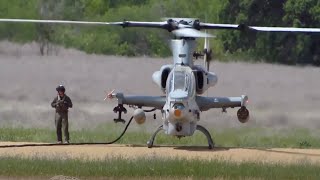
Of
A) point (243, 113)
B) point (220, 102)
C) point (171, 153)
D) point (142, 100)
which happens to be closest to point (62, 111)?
point (142, 100)

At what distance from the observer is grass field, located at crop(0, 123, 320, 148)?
97.6 ft

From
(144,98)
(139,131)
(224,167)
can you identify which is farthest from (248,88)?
(224,167)

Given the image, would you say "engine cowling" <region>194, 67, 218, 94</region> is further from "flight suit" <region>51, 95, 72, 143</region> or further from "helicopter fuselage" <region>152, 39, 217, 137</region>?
"flight suit" <region>51, 95, 72, 143</region>

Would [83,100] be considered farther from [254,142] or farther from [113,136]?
[254,142]

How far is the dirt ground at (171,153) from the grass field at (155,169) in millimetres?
1671

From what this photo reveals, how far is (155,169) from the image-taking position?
2148cm

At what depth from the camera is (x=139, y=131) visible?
32.3m

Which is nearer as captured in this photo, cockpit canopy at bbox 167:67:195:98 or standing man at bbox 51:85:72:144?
cockpit canopy at bbox 167:67:195:98

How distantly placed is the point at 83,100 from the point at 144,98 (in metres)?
10.3

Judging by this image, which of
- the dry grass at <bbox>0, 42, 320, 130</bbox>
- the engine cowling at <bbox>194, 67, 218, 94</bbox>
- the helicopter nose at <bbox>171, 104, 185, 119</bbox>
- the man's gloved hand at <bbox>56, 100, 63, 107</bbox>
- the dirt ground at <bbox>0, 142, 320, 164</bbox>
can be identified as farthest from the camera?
the dry grass at <bbox>0, 42, 320, 130</bbox>

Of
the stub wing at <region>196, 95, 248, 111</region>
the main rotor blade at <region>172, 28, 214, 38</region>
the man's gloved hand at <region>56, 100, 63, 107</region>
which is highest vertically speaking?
the main rotor blade at <region>172, 28, 214, 38</region>

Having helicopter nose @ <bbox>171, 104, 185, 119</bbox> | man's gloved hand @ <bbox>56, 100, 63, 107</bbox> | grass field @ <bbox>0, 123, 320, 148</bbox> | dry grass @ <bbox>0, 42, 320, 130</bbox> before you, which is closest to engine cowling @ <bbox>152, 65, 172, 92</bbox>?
helicopter nose @ <bbox>171, 104, 185, 119</bbox>

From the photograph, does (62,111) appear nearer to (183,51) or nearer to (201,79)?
(183,51)

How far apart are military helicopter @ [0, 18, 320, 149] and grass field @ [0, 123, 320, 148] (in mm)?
2437
